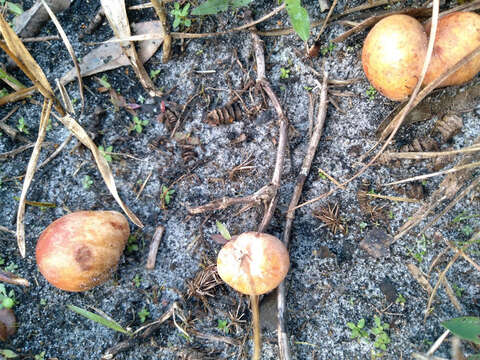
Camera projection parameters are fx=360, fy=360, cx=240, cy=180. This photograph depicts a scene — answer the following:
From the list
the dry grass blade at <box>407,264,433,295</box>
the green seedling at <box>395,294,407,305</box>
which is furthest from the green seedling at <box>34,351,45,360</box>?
the dry grass blade at <box>407,264,433,295</box>

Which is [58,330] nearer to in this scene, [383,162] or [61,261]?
[61,261]

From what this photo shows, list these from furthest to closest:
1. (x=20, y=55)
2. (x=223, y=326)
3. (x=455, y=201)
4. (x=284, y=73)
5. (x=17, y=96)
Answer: (x=17, y=96) → (x=284, y=73) → (x=223, y=326) → (x=455, y=201) → (x=20, y=55)

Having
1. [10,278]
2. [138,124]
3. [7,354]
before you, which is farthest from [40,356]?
[138,124]

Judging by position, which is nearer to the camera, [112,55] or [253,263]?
[253,263]

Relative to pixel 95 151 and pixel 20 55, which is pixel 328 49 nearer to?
pixel 95 151

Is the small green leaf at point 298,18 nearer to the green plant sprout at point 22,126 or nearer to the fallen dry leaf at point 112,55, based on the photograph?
the fallen dry leaf at point 112,55

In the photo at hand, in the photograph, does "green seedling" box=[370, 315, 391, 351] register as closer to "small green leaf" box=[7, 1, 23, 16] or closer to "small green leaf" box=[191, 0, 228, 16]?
"small green leaf" box=[191, 0, 228, 16]
